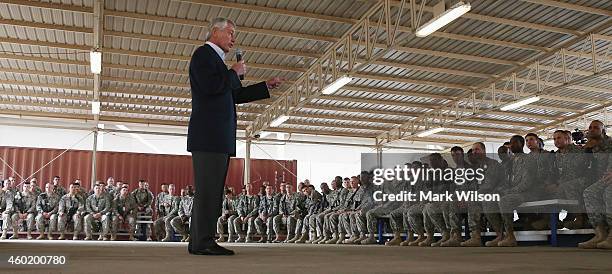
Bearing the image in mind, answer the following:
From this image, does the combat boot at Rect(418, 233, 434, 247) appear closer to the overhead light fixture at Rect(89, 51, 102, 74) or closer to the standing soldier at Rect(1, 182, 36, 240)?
the overhead light fixture at Rect(89, 51, 102, 74)

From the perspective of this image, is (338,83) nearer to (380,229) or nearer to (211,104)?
(380,229)

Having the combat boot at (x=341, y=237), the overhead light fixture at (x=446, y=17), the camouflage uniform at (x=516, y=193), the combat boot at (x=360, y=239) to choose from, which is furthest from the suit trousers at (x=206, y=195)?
the combat boot at (x=341, y=237)

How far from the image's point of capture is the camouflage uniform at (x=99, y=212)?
43.8 feet

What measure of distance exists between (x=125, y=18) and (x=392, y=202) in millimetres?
6038

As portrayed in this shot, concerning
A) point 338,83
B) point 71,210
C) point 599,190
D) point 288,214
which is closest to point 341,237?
point 288,214

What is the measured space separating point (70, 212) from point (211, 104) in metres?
12.2

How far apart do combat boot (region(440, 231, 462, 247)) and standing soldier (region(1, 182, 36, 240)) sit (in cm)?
1117

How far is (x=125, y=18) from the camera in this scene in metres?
10.3

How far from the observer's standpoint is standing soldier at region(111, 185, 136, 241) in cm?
1396

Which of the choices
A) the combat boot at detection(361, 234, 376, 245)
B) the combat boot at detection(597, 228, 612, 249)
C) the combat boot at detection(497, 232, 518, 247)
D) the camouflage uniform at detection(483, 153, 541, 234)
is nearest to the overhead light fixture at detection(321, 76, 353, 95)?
the combat boot at detection(361, 234, 376, 245)

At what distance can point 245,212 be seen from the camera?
1377 centimetres

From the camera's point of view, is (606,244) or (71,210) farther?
(71,210)

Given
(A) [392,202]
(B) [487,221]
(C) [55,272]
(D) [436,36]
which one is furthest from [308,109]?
(C) [55,272]

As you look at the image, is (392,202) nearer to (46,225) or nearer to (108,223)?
(108,223)
